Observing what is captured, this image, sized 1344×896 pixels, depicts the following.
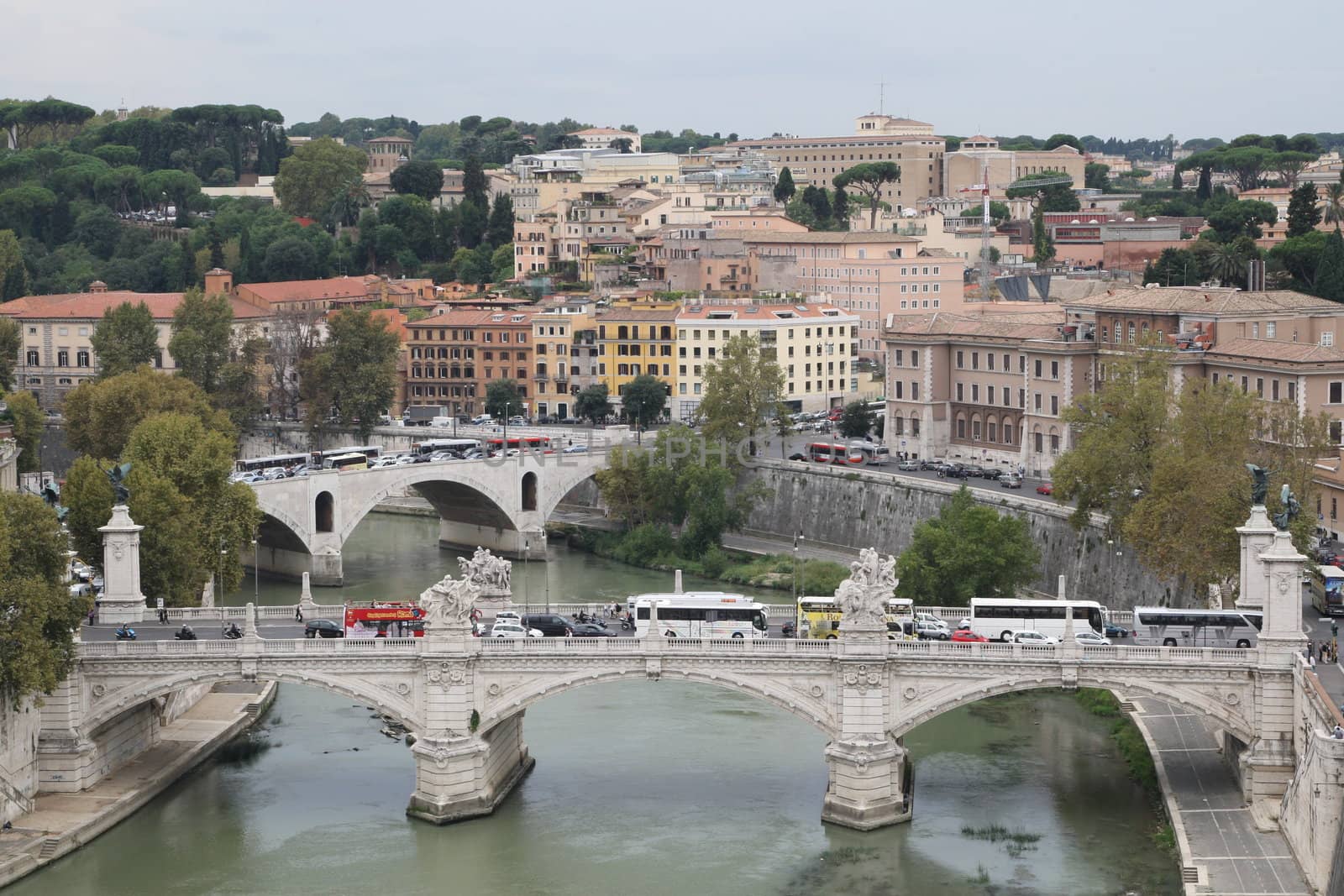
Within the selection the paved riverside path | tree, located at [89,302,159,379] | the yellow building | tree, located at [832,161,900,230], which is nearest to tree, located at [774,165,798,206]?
tree, located at [832,161,900,230]

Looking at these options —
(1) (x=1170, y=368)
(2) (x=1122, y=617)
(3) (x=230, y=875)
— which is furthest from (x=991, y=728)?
(1) (x=1170, y=368)

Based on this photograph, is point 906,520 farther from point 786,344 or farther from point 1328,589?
point 786,344

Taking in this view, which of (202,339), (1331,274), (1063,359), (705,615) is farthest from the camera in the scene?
(202,339)

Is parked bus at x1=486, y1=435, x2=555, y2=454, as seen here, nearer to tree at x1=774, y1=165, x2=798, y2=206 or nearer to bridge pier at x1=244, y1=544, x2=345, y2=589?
bridge pier at x1=244, y1=544, x2=345, y2=589

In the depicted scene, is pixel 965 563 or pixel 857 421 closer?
pixel 965 563

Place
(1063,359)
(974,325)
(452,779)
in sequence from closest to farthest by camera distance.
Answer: (452,779)
(1063,359)
(974,325)

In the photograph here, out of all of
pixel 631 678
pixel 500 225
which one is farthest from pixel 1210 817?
pixel 500 225

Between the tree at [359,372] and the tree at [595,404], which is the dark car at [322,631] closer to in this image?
the tree at [359,372]

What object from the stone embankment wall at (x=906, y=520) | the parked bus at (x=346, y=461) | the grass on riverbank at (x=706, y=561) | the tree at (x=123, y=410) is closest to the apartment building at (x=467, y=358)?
the tree at (x=123, y=410)
